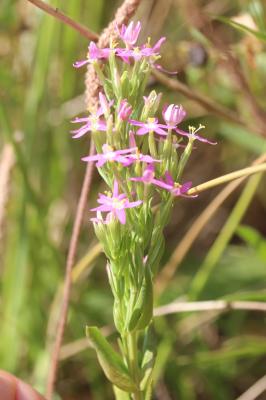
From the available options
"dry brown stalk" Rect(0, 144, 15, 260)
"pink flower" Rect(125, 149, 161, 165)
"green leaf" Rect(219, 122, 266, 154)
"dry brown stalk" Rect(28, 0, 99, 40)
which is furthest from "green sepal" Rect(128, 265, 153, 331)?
"green leaf" Rect(219, 122, 266, 154)

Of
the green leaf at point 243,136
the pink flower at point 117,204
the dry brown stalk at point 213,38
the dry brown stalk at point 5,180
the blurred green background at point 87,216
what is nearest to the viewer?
the pink flower at point 117,204

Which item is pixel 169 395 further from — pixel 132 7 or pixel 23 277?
pixel 132 7

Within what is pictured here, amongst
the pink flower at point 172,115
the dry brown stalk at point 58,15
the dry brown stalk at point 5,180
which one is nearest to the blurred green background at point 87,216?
the dry brown stalk at point 5,180

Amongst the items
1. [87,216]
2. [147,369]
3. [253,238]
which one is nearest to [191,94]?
[253,238]

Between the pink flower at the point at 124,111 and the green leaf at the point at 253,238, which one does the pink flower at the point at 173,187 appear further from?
the green leaf at the point at 253,238

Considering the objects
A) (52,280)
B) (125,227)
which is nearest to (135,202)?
(125,227)

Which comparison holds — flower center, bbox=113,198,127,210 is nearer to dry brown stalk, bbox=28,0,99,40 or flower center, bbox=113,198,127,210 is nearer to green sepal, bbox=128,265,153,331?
green sepal, bbox=128,265,153,331

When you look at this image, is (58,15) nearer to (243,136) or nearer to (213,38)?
(213,38)
